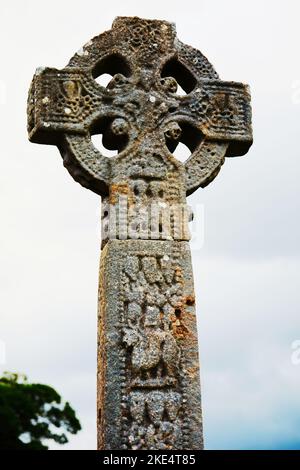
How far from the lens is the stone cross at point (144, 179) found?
8.07 metres

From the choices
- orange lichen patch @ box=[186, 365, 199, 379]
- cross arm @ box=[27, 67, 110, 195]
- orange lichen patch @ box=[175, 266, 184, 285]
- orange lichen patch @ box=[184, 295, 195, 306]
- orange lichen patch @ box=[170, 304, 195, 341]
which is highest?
cross arm @ box=[27, 67, 110, 195]

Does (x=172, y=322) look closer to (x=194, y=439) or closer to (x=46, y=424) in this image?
(x=194, y=439)

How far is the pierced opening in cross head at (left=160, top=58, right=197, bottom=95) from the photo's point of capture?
29.3 ft

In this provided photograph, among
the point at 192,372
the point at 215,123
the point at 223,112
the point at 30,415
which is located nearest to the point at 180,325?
the point at 192,372

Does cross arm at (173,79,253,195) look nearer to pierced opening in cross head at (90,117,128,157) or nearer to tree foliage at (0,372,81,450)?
pierced opening in cross head at (90,117,128,157)

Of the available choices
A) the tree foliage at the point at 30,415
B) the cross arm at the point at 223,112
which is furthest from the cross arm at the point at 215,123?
the tree foliage at the point at 30,415

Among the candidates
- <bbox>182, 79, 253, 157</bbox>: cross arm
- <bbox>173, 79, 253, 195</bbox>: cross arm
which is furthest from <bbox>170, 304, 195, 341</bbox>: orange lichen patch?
<bbox>182, 79, 253, 157</bbox>: cross arm

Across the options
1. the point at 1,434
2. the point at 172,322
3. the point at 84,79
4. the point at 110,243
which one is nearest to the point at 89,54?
the point at 84,79

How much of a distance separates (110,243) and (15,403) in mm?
7089

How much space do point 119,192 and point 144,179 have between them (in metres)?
0.27

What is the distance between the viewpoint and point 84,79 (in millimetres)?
8711

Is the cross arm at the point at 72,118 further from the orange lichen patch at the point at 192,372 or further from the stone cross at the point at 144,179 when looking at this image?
the orange lichen patch at the point at 192,372

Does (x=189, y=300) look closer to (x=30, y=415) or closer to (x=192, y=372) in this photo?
(x=192, y=372)
